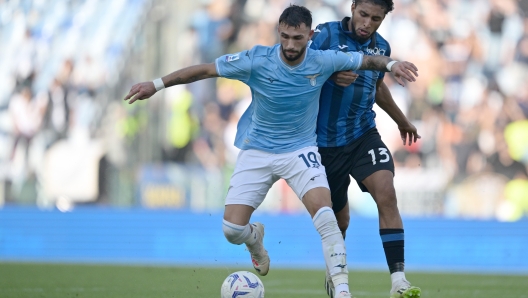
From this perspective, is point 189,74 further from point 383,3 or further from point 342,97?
point 383,3

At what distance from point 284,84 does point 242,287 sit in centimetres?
149

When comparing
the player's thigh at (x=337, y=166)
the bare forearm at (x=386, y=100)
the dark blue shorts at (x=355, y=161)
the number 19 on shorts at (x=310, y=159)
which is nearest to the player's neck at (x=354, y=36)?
the bare forearm at (x=386, y=100)

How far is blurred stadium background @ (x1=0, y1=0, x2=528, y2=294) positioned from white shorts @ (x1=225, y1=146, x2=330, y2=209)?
7343mm

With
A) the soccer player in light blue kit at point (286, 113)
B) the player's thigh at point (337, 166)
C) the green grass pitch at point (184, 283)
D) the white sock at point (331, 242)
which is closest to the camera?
the white sock at point (331, 242)

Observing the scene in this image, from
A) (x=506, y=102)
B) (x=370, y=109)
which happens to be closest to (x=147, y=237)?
(x=506, y=102)

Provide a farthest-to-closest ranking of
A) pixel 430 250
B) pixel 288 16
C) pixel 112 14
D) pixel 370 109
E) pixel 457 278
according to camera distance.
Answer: pixel 112 14
pixel 430 250
pixel 457 278
pixel 370 109
pixel 288 16

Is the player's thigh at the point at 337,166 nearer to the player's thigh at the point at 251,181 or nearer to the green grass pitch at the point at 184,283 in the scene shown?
the player's thigh at the point at 251,181

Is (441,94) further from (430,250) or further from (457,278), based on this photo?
(457,278)

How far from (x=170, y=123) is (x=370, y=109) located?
28.6ft

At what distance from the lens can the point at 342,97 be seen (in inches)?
256

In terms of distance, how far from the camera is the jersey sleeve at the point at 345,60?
6031 mm

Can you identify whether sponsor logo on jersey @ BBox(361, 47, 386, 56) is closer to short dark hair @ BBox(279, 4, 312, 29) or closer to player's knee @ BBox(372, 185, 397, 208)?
short dark hair @ BBox(279, 4, 312, 29)

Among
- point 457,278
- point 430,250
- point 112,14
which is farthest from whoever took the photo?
point 112,14

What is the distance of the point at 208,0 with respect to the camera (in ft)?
50.9
